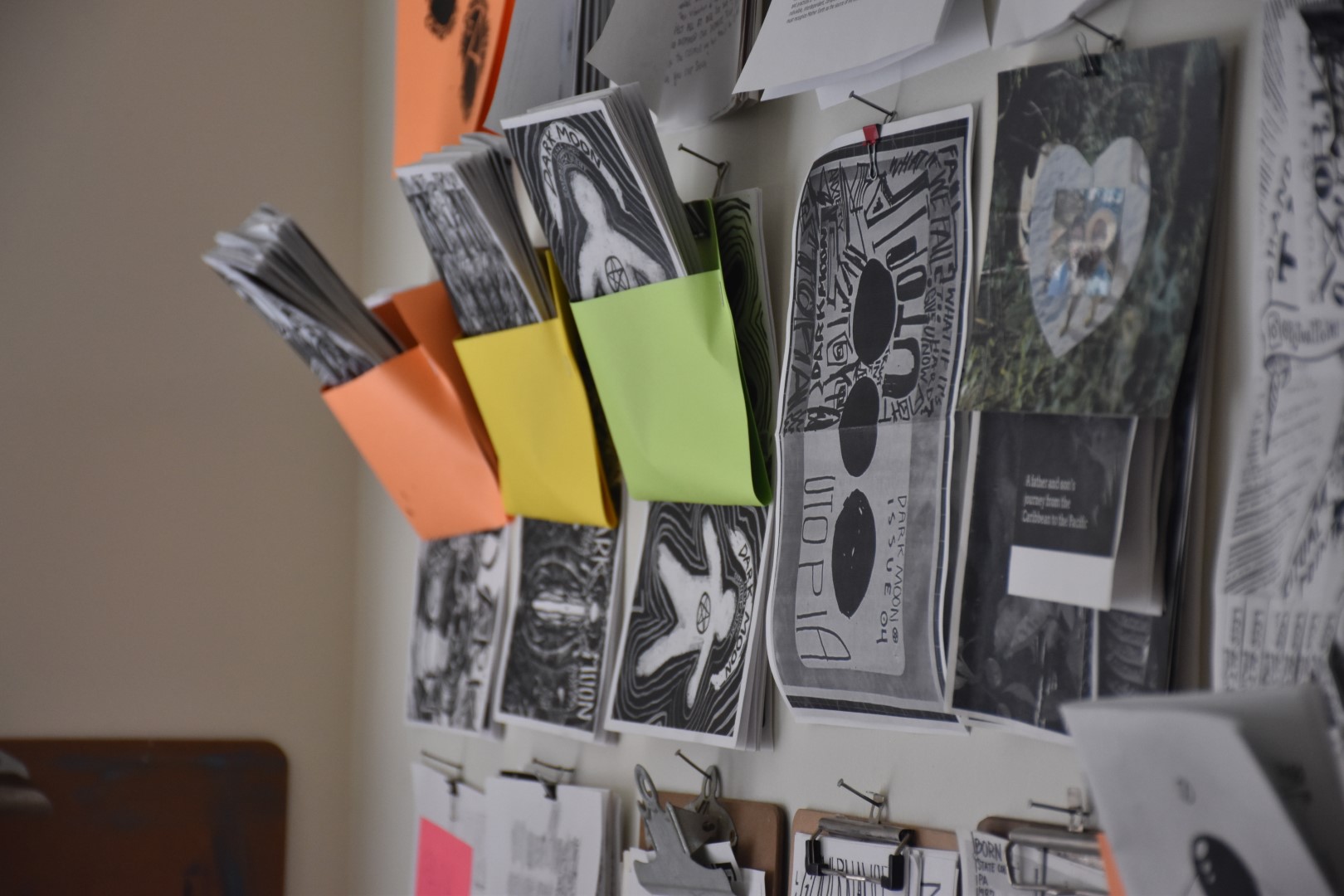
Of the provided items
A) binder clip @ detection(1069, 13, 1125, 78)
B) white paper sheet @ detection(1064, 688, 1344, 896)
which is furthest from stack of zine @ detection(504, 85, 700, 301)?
white paper sheet @ detection(1064, 688, 1344, 896)

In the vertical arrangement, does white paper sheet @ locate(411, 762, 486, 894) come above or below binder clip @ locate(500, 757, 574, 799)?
below

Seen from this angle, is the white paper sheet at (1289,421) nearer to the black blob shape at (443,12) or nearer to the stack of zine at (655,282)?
the stack of zine at (655,282)

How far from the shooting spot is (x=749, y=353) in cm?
85

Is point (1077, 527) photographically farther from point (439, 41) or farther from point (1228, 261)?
point (439, 41)

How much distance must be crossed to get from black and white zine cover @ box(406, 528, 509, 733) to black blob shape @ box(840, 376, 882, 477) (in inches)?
18.4

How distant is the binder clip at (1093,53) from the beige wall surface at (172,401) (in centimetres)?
A: 98

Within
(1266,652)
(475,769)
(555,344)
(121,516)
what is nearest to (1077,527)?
(1266,652)

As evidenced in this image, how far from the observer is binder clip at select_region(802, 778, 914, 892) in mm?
713

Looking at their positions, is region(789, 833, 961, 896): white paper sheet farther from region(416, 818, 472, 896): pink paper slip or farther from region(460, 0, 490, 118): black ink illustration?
region(460, 0, 490, 118): black ink illustration

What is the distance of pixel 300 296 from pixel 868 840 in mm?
682

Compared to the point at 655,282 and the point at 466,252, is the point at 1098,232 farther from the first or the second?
the point at 466,252

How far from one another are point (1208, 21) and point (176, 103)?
1.08 metres

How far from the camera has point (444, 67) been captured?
1.13 meters

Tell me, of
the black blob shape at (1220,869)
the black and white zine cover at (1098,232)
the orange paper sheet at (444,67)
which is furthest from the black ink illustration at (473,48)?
the black blob shape at (1220,869)
